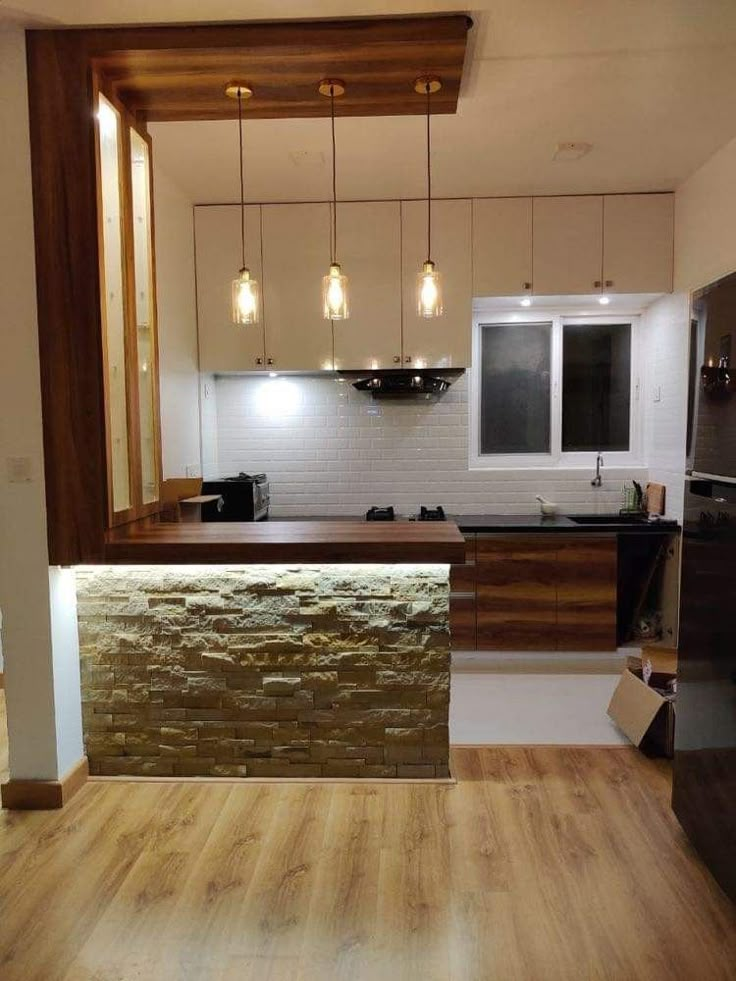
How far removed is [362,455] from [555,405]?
1.39m

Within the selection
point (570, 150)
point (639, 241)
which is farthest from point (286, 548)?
point (639, 241)

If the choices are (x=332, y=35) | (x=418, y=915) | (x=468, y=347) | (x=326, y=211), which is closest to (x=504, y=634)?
(x=468, y=347)

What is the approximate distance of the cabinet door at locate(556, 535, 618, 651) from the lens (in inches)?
157

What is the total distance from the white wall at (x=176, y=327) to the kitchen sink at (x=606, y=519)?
2505mm

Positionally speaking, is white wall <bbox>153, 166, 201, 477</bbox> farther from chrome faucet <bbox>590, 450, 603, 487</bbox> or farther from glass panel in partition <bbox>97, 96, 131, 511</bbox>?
chrome faucet <bbox>590, 450, 603, 487</bbox>

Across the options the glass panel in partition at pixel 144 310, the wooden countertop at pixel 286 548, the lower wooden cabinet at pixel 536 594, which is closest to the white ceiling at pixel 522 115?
the glass panel in partition at pixel 144 310

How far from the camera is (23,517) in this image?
2520mm

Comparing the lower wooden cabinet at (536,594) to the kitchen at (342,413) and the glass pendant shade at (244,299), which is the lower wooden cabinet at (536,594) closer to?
the kitchen at (342,413)

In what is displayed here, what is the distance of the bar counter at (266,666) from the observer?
2.66m

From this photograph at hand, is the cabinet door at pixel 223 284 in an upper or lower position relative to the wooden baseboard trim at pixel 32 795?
upper

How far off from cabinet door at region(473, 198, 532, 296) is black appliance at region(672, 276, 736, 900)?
2.03 metres

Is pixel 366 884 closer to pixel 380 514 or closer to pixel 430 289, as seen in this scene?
pixel 430 289

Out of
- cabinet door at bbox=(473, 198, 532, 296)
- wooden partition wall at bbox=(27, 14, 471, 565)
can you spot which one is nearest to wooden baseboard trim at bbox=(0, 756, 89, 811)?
wooden partition wall at bbox=(27, 14, 471, 565)

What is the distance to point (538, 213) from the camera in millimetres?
4086
